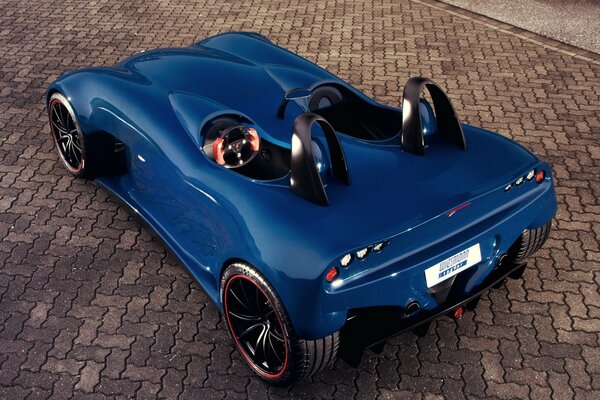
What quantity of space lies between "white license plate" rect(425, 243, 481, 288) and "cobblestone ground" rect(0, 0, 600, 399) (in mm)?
758

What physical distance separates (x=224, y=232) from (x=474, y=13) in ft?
24.3

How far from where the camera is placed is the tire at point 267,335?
3859 mm

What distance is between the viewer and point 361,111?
506cm

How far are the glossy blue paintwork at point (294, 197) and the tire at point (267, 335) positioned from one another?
86 millimetres

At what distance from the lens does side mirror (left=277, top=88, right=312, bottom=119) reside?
15.1 ft

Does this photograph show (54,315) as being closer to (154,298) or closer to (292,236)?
(154,298)

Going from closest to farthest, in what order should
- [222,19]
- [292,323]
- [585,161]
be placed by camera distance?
[292,323] → [585,161] → [222,19]

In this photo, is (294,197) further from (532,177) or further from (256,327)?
(532,177)

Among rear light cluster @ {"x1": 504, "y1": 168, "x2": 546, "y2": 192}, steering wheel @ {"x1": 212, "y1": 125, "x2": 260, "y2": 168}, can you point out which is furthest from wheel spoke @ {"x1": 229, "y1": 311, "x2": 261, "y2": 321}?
rear light cluster @ {"x1": 504, "y1": 168, "x2": 546, "y2": 192}

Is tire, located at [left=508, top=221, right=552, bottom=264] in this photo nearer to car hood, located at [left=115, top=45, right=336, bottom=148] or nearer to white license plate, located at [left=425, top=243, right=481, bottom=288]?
white license plate, located at [left=425, top=243, right=481, bottom=288]

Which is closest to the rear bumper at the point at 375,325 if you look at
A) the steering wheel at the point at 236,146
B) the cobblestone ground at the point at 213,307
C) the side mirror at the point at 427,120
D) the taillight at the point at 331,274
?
the taillight at the point at 331,274

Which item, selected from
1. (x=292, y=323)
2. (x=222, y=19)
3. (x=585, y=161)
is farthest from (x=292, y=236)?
(x=222, y=19)

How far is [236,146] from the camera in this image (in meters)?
4.48

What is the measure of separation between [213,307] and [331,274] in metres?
1.53
